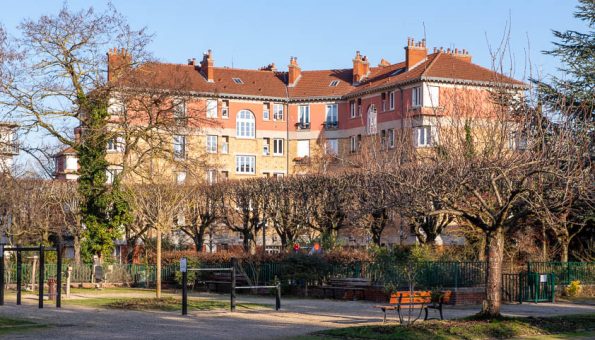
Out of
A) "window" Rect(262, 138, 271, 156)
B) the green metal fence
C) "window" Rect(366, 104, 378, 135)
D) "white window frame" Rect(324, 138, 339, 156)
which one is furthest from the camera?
"window" Rect(262, 138, 271, 156)

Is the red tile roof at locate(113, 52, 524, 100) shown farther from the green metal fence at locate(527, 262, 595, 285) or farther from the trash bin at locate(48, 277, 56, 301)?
the trash bin at locate(48, 277, 56, 301)

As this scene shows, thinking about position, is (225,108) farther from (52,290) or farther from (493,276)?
(493,276)

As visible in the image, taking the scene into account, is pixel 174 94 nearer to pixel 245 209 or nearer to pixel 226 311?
pixel 245 209

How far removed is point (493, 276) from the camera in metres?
23.3

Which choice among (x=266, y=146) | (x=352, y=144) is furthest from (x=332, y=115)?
(x=266, y=146)

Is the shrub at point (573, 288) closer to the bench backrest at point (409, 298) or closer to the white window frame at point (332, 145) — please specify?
the bench backrest at point (409, 298)

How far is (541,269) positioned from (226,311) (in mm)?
13238

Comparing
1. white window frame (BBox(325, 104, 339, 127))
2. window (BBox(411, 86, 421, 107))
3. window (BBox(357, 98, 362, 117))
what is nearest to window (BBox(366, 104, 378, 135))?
window (BBox(357, 98, 362, 117))

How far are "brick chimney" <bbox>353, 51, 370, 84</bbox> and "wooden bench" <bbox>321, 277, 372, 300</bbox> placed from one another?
172 feet

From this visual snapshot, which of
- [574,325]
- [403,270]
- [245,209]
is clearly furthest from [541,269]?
[245,209]

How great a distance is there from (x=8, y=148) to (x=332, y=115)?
4871cm

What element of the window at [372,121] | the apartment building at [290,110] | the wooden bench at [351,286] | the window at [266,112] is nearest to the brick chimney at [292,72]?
the apartment building at [290,110]

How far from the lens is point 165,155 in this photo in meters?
46.4

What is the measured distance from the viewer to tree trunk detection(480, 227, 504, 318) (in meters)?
23.3
